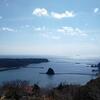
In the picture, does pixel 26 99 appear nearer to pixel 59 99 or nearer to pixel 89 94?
pixel 59 99

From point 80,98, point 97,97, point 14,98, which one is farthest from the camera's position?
point 14,98

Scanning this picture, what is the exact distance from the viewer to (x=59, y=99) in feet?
Answer: 32.9

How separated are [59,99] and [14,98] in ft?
6.74

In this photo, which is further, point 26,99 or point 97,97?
point 26,99

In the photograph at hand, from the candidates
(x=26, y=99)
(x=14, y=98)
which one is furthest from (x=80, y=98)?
(x=14, y=98)

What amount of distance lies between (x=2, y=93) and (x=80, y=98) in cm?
480

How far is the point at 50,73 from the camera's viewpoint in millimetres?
46750

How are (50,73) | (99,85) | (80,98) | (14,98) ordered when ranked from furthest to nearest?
1. (50,73)
2. (14,98)
3. (99,85)
4. (80,98)

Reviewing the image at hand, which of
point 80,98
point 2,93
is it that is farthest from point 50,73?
point 80,98

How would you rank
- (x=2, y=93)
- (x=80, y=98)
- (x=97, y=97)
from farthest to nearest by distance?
(x=2, y=93)
(x=80, y=98)
(x=97, y=97)

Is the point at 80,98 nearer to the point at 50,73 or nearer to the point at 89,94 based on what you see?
the point at 89,94

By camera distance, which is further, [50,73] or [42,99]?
[50,73]

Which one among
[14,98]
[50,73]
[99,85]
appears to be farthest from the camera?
[50,73]

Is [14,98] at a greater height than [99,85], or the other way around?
[99,85]
